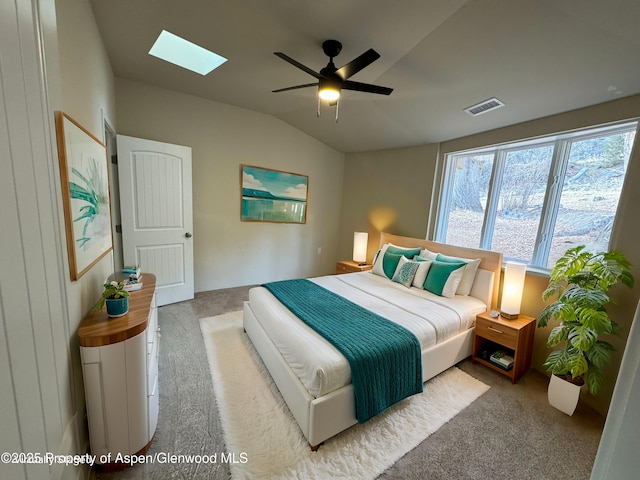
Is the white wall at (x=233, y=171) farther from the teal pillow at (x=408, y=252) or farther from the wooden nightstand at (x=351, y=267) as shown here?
the teal pillow at (x=408, y=252)

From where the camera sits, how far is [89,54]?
5.83 feet

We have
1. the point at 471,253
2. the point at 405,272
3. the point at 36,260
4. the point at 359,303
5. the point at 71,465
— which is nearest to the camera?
the point at 36,260

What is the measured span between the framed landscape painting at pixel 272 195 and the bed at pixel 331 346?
1641mm

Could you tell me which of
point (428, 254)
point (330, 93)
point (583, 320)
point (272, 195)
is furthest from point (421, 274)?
point (272, 195)

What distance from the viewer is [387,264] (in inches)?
130

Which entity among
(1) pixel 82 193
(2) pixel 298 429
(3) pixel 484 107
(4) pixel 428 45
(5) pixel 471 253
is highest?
(4) pixel 428 45

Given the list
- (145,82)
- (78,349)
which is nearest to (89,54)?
(145,82)

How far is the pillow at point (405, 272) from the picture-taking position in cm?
296

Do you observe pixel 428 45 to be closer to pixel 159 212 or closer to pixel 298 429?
pixel 298 429

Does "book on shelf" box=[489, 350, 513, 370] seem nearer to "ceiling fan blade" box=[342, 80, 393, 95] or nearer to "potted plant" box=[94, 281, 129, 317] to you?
"ceiling fan blade" box=[342, 80, 393, 95]

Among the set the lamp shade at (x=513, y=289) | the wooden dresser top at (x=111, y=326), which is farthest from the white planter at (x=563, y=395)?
the wooden dresser top at (x=111, y=326)

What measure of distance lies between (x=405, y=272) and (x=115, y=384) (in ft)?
8.93

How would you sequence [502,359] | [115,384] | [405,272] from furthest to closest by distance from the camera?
[405,272] < [502,359] < [115,384]

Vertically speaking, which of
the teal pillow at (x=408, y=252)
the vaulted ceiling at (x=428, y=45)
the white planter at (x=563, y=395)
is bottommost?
the white planter at (x=563, y=395)
